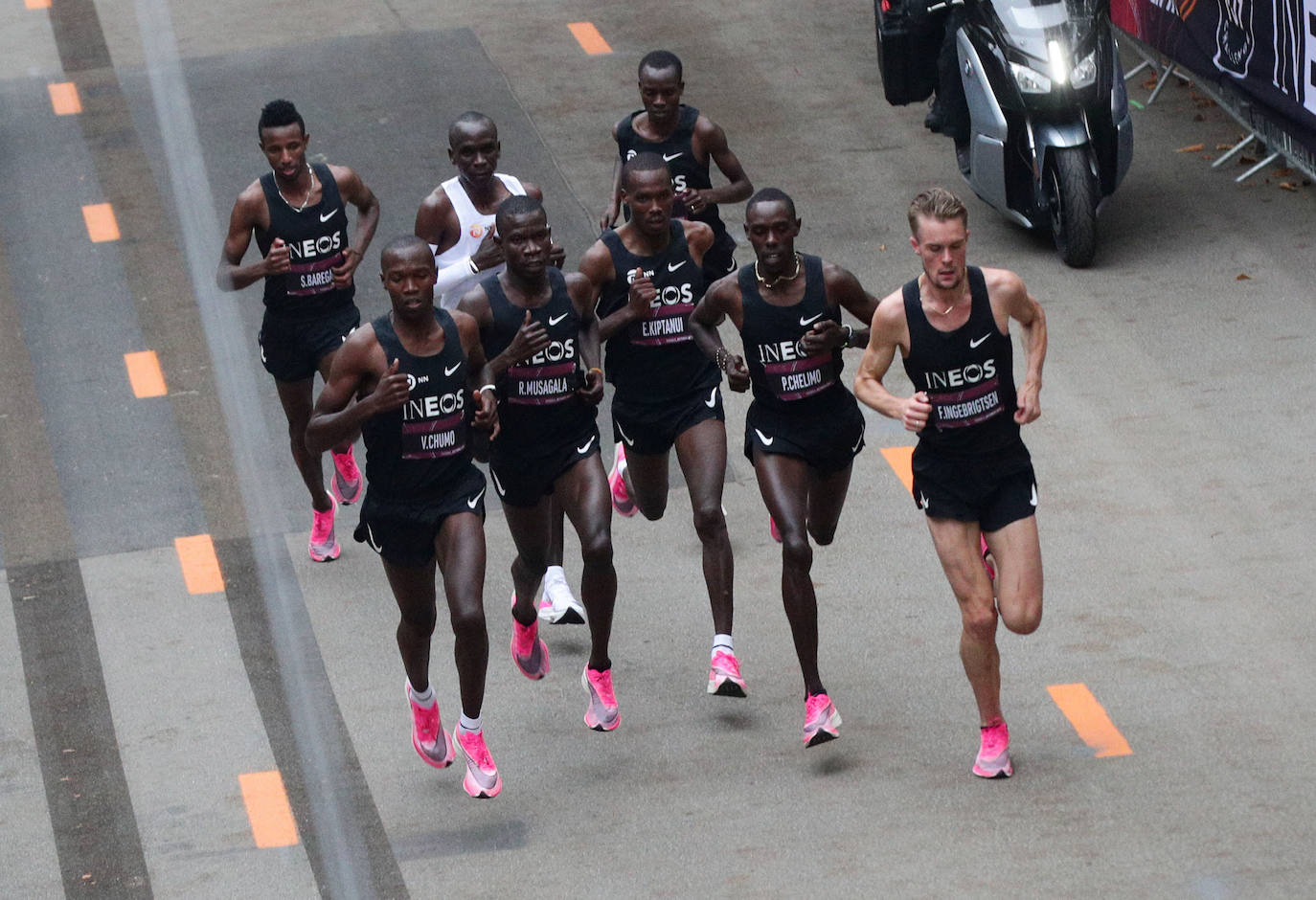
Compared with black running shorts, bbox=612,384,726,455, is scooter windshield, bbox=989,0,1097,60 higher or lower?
lower

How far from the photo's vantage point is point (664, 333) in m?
8.99

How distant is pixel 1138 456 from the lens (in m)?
10.8

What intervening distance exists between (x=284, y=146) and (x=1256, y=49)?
763 centimetres

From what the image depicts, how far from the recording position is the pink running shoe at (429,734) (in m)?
8.24

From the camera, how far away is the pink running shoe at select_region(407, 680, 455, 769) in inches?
324

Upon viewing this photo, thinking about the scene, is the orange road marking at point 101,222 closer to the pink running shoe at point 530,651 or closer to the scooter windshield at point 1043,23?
the scooter windshield at point 1043,23

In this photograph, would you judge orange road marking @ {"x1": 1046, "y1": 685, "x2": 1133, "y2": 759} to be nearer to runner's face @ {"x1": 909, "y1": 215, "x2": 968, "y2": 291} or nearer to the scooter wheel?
runner's face @ {"x1": 909, "y1": 215, "x2": 968, "y2": 291}

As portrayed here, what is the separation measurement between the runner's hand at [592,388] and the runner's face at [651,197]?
84 cm

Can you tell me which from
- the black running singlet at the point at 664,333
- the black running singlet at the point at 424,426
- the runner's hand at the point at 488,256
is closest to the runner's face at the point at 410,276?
the black running singlet at the point at 424,426

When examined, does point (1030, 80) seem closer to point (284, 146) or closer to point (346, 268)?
point (346, 268)

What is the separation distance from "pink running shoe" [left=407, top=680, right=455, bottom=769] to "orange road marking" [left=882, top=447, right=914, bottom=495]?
140 inches

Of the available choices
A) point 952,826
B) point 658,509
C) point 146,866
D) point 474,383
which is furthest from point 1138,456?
point 146,866

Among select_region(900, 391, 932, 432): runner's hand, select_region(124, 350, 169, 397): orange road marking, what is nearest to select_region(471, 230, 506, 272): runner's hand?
select_region(900, 391, 932, 432): runner's hand

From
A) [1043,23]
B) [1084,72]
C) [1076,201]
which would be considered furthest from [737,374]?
[1043,23]
